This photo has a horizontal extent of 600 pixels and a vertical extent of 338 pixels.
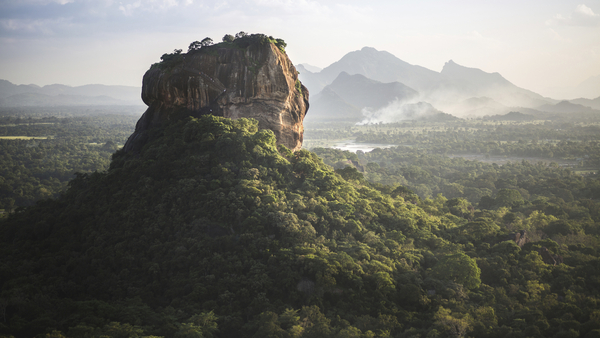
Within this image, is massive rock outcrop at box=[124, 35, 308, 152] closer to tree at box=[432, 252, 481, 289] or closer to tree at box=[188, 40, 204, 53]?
tree at box=[188, 40, 204, 53]

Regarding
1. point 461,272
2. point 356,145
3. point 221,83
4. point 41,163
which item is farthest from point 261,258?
point 356,145

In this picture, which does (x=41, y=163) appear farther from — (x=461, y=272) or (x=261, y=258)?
(x=461, y=272)

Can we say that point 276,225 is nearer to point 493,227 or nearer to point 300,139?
point 300,139

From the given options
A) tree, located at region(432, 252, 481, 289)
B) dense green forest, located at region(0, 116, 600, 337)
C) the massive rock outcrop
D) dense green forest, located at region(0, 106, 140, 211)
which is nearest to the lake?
dense green forest, located at region(0, 106, 140, 211)

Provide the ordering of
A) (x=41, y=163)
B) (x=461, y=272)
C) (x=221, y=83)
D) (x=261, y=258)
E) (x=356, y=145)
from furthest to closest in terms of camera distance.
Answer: (x=356, y=145)
(x=41, y=163)
(x=221, y=83)
(x=461, y=272)
(x=261, y=258)

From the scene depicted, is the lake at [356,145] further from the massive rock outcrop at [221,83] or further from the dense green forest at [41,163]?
the massive rock outcrop at [221,83]

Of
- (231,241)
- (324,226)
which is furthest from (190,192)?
(324,226)
